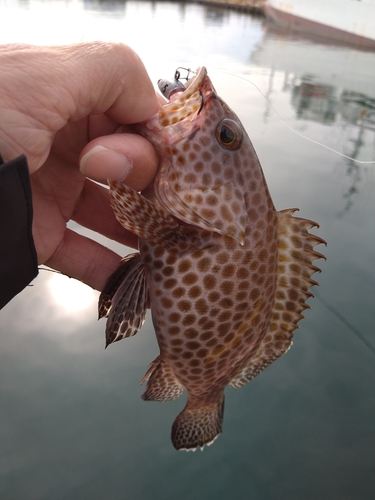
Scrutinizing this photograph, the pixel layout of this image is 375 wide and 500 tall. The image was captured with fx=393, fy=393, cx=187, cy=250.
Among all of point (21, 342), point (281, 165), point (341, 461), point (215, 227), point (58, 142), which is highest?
point (58, 142)

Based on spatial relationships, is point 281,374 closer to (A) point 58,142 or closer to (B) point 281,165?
(A) point 58,142

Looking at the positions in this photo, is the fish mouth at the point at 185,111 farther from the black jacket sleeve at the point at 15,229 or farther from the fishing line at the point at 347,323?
the fishing line at the point at 347,323

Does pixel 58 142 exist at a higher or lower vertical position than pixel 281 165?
higher

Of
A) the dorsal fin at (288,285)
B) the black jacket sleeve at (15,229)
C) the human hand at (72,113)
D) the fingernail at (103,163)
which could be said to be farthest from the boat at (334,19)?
the black jacket sleeve at (15,229)

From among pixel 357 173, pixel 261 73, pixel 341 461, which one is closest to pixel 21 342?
pixel 341 461

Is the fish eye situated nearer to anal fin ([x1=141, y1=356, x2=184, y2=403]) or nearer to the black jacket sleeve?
the black jacket sleeve

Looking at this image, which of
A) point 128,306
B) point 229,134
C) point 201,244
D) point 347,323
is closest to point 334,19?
point 347,323

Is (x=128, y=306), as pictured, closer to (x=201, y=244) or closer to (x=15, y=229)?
(x=201, y=244)
